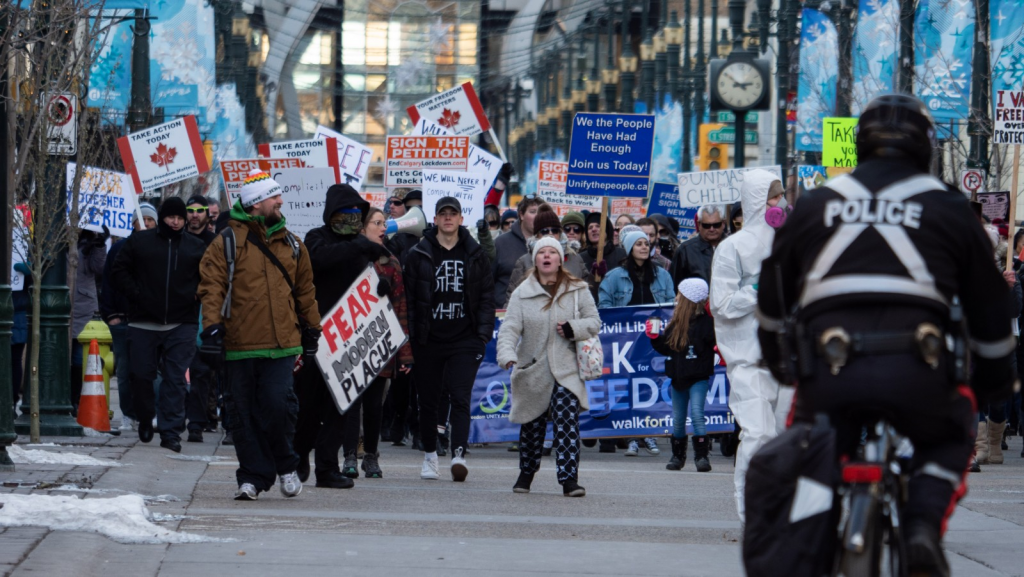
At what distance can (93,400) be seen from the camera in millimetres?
16094

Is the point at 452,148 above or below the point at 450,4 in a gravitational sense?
below

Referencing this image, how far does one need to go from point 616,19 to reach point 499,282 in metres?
43.2

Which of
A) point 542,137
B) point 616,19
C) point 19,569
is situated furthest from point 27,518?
point 542,137

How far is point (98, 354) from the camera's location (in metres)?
16.1

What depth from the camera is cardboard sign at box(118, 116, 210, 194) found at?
18.0 metres

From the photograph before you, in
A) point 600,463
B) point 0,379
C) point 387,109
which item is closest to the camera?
point 0,379

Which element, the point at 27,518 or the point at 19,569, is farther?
the point at 27,518

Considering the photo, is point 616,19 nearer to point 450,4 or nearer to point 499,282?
point 499,282

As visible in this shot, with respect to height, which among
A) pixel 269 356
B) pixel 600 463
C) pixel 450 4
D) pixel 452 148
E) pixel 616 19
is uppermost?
pixel 450 4

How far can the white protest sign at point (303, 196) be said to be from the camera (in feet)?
47.1

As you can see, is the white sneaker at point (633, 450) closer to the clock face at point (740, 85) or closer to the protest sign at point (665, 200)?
the protest sign at point (665, 200)

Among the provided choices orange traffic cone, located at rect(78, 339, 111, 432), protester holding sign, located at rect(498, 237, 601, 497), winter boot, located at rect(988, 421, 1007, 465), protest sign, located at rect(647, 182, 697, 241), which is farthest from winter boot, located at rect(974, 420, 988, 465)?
protest sign, located at rect(647, 182, 697, 241)

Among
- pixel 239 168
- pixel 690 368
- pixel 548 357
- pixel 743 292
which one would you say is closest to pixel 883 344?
pixel 743 292

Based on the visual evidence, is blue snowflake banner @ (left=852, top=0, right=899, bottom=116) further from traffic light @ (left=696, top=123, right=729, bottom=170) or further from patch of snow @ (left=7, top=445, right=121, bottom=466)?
patch of snow @ (left=7, top=445, right=121, bottom=466)
